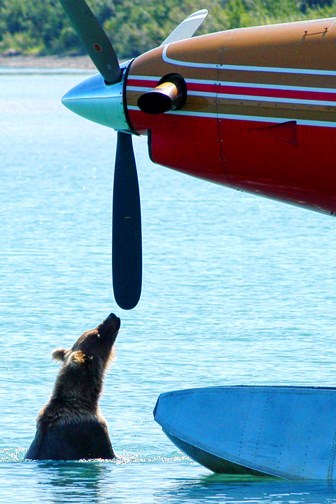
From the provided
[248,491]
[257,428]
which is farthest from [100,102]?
[248,491]

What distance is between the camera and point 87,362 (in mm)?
12094

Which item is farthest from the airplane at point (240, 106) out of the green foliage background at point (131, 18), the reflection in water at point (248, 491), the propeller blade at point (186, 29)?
the green foliage background at point (131, 18)

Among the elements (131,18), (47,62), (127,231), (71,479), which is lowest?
(47,62)

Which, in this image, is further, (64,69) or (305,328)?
(64,69)

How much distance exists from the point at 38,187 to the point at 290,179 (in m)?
30.2

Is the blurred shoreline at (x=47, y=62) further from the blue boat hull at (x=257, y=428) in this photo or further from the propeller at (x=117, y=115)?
the blue boat hull at (x=257, y=428)

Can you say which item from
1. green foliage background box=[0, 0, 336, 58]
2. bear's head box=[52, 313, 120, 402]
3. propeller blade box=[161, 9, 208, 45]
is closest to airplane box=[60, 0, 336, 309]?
propeller blade box=[161, 9, 208, 45]

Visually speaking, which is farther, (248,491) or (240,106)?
(248,491)

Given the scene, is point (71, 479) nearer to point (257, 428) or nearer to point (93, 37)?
point (257, 428)

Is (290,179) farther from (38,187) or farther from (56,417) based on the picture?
(38,187)

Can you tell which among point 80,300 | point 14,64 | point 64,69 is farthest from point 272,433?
point 14,64

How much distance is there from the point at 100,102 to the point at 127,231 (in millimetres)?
1416

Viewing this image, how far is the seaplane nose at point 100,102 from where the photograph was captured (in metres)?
11.5

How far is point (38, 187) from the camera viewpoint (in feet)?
134
